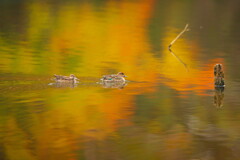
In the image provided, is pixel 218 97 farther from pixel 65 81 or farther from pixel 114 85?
pixel 65 81

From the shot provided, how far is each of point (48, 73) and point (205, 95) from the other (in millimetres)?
5133

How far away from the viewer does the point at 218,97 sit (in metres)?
16.4

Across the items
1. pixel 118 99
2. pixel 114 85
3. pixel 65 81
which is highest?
pixel 65 81

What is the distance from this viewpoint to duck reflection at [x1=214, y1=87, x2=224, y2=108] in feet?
51.5

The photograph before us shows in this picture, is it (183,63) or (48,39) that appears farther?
(48,39)

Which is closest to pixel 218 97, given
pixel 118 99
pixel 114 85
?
pixel 118 99

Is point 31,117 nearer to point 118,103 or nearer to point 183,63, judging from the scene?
point 118,103

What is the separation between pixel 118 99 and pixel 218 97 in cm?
253

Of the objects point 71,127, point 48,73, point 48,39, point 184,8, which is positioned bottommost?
point 71,127

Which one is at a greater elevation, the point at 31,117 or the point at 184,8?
the point at 184,8

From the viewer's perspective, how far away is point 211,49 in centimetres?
2780

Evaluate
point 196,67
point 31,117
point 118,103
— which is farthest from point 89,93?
point 196,67

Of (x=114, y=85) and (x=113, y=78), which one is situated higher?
(x=113, y=78)

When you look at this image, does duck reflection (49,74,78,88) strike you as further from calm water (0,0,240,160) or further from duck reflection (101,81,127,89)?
duck reflection (101,81,127,89)
